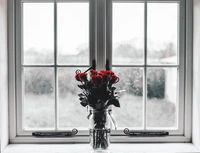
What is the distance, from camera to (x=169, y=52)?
5.50 feet

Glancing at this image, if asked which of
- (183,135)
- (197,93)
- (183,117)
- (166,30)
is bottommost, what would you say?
(183,135)

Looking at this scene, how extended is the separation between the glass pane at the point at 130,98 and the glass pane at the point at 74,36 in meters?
0.24

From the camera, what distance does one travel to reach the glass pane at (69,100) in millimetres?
1671

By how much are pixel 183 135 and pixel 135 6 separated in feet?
2.81

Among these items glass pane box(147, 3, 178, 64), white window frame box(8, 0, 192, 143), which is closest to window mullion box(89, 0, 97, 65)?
white window frame box(8, 0, 192, 143)

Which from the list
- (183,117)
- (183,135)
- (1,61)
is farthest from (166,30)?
(1,61)

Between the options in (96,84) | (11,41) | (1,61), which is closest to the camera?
(96,84)

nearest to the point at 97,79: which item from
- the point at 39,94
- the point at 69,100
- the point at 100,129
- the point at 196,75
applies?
the point at 100,129

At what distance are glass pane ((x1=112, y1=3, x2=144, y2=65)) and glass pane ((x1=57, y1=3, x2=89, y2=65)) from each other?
0.61 ft

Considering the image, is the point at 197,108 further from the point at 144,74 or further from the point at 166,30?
the point at 166,30

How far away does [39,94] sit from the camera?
1.68 meters

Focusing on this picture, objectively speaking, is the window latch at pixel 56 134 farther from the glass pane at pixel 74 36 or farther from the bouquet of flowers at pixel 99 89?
the glass pane at pixel 74 36

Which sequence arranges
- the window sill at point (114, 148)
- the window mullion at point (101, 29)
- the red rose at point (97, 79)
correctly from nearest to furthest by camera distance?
the red rose at point (97, 79) < the window sill at point (114, 148) < the window mullion at point (101, 29)

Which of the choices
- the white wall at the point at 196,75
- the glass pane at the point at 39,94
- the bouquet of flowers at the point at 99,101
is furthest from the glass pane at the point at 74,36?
the white wall at the point at 196,75
